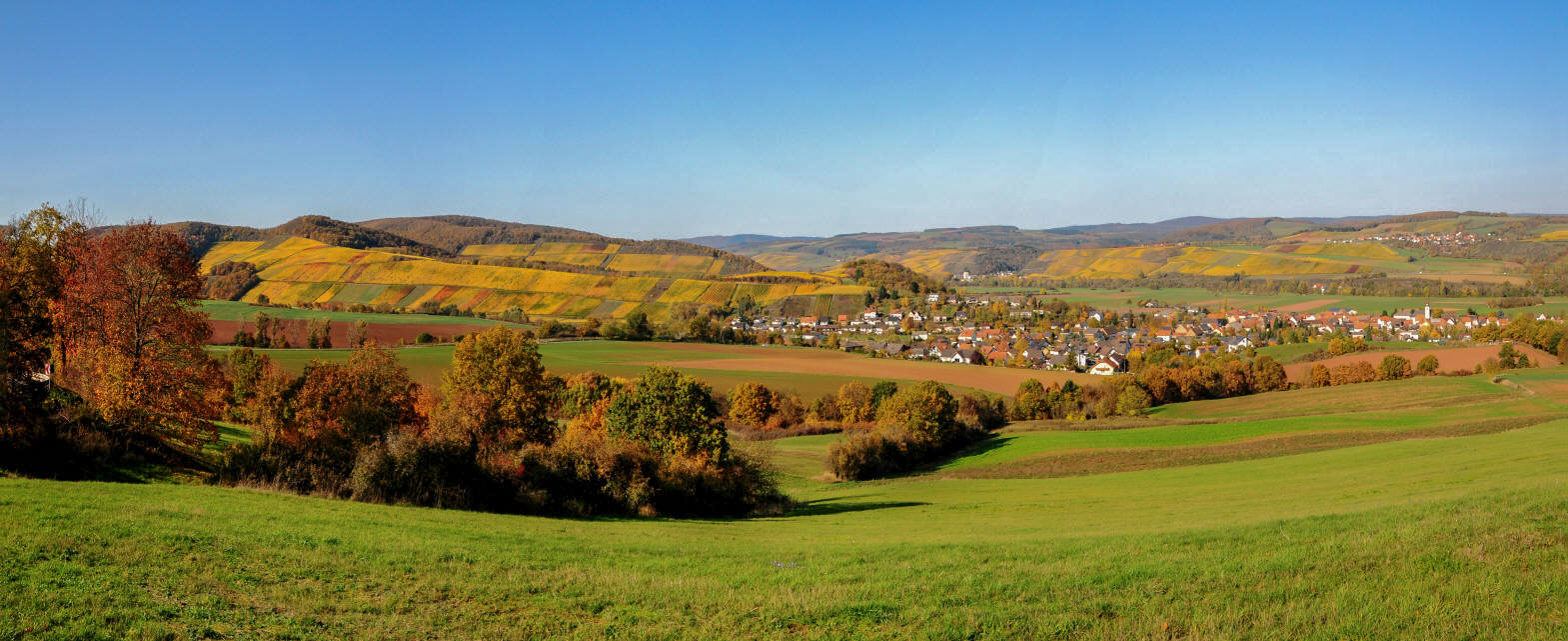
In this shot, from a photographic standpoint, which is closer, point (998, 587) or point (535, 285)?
point (998, 587)

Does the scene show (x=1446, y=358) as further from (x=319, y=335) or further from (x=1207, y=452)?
(x=319, y=335)

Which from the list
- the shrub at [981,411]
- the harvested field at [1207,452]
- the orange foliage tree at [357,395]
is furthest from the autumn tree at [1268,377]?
the orange foliage tree at [357,395]

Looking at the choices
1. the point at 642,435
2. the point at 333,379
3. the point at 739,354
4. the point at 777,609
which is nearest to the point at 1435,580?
the point at 777,609

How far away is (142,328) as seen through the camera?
2730 centimetres

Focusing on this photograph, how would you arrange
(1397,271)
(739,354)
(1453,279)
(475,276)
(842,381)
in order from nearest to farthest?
(842,381) → (739,354) → (475,276) → (1453,279) → (1397,271)

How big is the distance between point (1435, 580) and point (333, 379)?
139ft

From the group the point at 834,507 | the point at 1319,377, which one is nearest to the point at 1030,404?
the point at 1319,377

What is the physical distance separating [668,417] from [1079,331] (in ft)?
355

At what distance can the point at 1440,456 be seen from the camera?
28.8m

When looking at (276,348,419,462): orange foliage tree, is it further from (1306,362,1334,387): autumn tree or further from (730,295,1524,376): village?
(1306,362,1334,387): autumn tree

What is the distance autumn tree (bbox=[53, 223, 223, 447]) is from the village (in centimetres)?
8025

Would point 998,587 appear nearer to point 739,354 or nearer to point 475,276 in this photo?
point 739,354

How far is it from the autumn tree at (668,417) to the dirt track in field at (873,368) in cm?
4092

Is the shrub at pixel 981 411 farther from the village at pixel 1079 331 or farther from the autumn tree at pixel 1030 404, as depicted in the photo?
the village at pixel 1079 331
